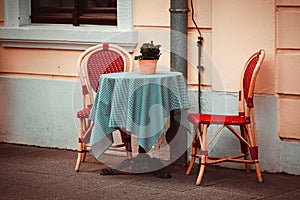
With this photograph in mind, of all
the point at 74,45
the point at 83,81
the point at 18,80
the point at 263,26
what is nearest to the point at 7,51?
the point at 18,80

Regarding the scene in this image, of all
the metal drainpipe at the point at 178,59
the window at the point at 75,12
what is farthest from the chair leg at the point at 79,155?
the window at the point at 75,12

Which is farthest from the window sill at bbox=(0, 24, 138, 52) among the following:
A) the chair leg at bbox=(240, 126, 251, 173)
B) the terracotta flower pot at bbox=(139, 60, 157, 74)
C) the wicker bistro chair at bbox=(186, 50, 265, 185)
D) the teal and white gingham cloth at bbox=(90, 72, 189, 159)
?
the chair leg at bbox=(240, 126, 251, 173)

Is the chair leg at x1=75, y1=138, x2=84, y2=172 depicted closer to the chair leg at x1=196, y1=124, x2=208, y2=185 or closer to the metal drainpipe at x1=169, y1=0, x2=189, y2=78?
the metal drainpipe at x1=169, y1=0, x2=189, y2=78

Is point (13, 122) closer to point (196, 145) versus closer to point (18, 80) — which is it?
point (18, 80)

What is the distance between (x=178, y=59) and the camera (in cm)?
855

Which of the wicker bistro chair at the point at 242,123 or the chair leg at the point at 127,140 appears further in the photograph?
the chair leg at the point at 127,140

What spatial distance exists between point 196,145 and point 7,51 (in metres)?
3.08

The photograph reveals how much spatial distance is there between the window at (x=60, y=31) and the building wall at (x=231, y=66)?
0.10 meters

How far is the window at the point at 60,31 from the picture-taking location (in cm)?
902

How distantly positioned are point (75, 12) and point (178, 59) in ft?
5.58

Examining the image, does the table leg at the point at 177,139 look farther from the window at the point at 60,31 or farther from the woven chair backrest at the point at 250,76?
the window at the point at 60,31

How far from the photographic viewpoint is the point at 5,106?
10078 millimetres

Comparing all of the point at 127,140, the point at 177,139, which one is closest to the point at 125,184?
the point at 127,140

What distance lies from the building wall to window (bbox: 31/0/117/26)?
1.39 feet
